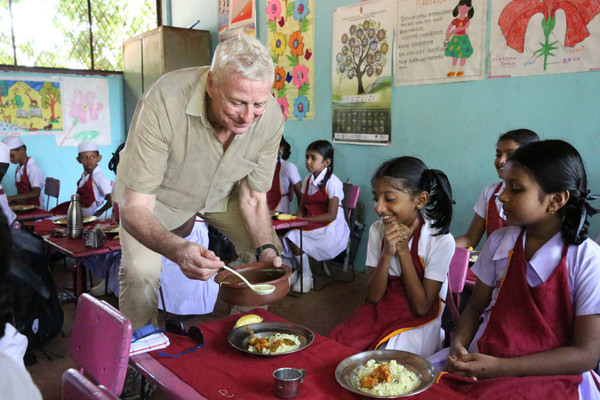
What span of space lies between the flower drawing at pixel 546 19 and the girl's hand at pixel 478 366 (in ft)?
7.62

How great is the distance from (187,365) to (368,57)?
3.43m

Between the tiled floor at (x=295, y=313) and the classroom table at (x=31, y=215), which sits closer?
the tiled floor at (x=295, y=313)

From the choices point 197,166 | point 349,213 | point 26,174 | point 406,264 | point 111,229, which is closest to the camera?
point 406,264

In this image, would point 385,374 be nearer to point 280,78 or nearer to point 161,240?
point 161,240

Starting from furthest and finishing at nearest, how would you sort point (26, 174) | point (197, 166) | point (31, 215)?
point (26, 174)
point (31, 215)
point (197, 166)

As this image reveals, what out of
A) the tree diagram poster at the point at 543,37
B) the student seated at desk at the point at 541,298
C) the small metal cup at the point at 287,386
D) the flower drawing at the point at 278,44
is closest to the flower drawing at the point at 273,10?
the flower drawing at the point at 278,44

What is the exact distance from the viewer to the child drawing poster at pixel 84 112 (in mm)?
6461

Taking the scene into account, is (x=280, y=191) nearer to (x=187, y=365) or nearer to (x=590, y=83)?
(x=590, y=83)

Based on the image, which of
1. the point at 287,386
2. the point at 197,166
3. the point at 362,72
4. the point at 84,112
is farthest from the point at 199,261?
the point at 84,112

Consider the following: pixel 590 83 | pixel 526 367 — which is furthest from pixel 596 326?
pixel 590 83

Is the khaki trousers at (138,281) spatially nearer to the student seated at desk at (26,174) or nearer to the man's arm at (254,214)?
the man's arm at (254,214)

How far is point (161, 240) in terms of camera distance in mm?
1815

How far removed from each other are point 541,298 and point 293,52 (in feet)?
13.3

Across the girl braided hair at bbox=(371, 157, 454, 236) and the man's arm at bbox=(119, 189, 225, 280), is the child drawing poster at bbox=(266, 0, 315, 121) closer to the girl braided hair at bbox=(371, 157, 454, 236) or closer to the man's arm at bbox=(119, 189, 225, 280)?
the girl braided hair at bbox=(371, 157, 454, 236)
